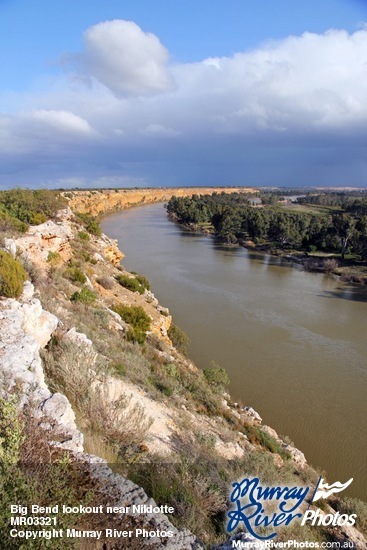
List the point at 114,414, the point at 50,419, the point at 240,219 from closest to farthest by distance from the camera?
the point at 50,419
the point at 114,414
the point at 240,219

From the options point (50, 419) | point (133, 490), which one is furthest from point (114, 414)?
point (133, 490)

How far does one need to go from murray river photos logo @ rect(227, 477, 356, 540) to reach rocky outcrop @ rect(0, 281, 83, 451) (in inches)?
88.3

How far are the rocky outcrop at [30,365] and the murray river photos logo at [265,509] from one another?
7.36 feet

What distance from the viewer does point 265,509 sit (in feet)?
15.0

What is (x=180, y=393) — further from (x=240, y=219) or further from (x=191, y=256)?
(x=240, y=219)

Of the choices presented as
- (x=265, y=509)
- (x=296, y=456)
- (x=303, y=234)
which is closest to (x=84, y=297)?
(x=296, y=456)

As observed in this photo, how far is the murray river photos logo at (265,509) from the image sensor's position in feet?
13.2

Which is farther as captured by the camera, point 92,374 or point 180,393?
point 180,393

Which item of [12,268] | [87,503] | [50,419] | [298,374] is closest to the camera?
[87,503]

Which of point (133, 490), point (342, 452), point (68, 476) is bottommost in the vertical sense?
point (342, 452)

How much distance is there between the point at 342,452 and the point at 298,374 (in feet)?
11.8

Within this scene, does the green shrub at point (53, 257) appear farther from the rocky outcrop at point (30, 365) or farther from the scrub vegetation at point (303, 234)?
the scrub vegetation at point (303, 234)

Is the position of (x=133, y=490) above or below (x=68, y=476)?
below

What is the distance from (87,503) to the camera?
8.57ft
